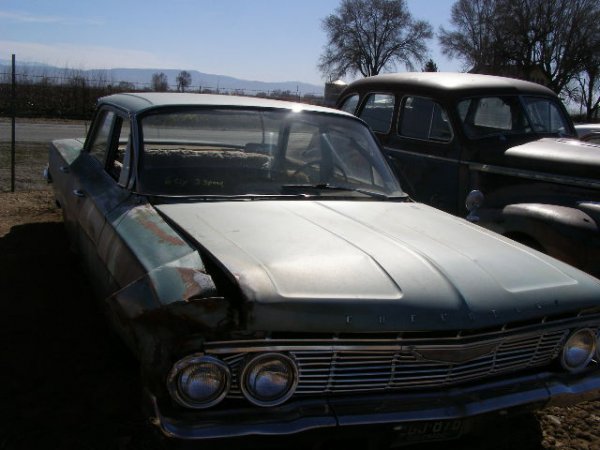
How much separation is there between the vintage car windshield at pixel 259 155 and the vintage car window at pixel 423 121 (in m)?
2.00

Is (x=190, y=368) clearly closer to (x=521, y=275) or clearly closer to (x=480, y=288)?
(x=480, y=288)

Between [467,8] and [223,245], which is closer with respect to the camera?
[223,245]

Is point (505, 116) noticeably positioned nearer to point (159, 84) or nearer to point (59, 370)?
point (59, 370)

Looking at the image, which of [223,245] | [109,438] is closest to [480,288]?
[223,245]

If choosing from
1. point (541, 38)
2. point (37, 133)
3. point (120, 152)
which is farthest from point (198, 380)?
point (541, 38)

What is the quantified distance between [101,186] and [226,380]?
2115 mm

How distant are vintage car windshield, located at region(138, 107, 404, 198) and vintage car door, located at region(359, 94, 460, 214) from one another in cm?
178

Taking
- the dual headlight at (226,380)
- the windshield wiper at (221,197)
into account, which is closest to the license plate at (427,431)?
the dual headlight at (226,380)

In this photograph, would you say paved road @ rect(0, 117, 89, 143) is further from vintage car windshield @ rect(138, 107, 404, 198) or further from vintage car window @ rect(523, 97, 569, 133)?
vintage car windshield @ rect(138, 107, 404, 198)

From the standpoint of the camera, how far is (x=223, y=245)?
2.53 m

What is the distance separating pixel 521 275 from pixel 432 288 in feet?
1.67

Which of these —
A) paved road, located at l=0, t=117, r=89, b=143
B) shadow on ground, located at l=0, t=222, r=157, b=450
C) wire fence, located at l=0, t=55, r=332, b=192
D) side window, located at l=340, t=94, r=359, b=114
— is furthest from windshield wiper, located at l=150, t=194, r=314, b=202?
wire fence, located at l=0, t=55, r=332, b=192

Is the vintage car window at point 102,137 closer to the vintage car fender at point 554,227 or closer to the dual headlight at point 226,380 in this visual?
the dual headlight at point 226,380

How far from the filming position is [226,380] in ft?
6.90
